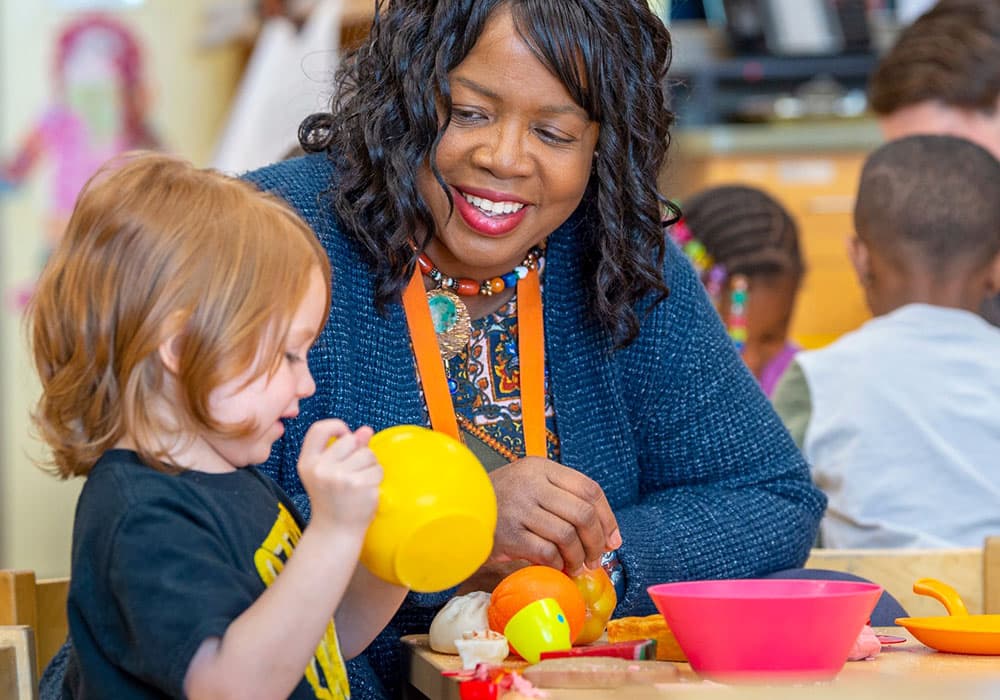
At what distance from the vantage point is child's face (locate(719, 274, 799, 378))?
3.08 metres

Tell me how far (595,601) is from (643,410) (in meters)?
0.46

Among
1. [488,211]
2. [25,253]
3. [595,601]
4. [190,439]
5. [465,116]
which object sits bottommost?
[25,253]

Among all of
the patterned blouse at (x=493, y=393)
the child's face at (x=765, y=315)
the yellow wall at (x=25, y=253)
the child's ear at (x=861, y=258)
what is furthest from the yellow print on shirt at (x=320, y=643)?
the yellow wall at (x=25, y=253)

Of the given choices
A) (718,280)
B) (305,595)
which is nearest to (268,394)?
(305,595)

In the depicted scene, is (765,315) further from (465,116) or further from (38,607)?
(38,607)

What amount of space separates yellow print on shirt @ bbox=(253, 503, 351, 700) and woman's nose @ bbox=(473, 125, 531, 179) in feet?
1.75

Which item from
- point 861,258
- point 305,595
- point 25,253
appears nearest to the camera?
point 305,595

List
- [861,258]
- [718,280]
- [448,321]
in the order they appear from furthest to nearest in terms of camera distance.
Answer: [718,280]
[861,258]
[448,321]

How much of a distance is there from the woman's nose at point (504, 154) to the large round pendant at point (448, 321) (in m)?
0.19

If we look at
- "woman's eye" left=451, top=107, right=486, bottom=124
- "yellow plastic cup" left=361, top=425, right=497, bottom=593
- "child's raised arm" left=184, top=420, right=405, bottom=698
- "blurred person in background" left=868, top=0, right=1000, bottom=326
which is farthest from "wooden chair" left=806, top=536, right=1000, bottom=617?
"blurred person in background" left=868, top=0, right=1000, bottom=326

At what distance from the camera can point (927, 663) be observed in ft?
3.66

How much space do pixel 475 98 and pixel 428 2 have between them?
0.47ft

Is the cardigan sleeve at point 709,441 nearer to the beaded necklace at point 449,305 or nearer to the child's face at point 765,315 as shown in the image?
the beaded necklace at point 449,305

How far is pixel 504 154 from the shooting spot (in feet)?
5.07
